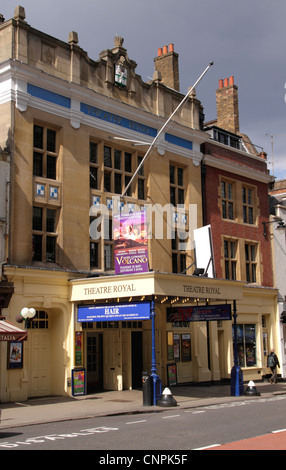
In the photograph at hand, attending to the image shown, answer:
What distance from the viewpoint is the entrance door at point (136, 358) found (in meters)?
23.9

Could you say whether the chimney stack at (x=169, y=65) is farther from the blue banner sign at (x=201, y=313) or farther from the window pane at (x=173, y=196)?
the blue banner sign at (x=201, y=313)

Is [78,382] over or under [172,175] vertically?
under

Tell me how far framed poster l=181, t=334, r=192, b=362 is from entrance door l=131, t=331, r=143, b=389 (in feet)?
8.26

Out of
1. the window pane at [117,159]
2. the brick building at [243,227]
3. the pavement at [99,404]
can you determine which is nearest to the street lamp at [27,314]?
the pavement at [99,404]

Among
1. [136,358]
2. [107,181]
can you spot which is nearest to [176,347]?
[136,358]

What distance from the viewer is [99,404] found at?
739 inches

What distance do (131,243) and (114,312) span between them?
8.39 feet

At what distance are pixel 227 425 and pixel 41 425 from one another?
191 inches

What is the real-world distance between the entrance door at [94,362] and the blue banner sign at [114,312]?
272 centimetres

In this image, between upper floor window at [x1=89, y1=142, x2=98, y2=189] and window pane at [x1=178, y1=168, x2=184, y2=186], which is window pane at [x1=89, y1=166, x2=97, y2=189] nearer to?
upper floor window at [x1=89, y1=142, x2=98, y2=189]

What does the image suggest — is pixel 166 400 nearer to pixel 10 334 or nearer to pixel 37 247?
pixel 10 334

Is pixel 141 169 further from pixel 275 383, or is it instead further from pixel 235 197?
pixel 275 383

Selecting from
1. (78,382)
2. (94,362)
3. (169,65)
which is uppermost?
(169,65)

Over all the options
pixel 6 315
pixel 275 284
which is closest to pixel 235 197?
pixel 275 284
